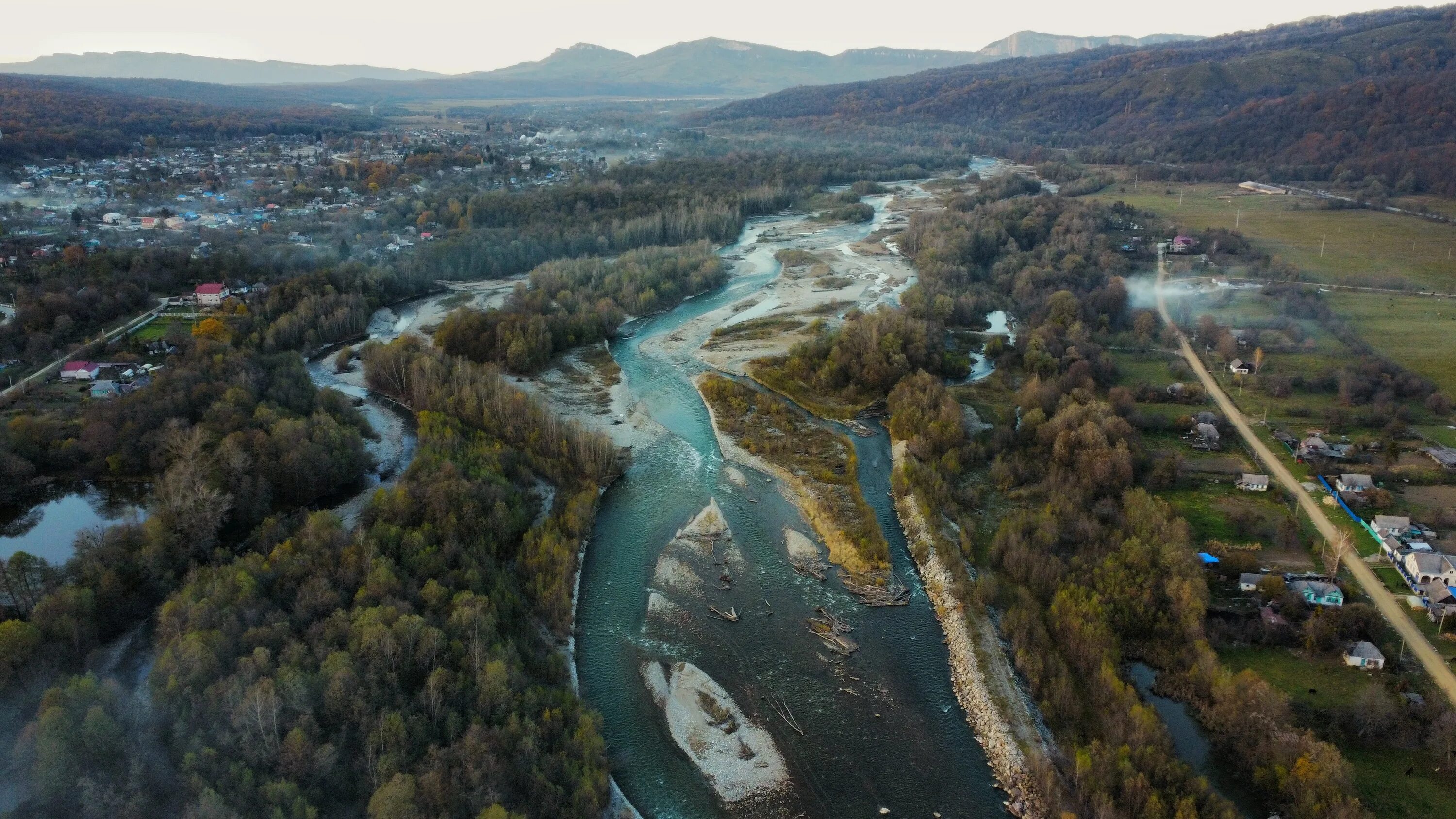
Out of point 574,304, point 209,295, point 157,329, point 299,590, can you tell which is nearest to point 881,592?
point 299,590

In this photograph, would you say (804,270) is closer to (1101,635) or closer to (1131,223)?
(1131,223)

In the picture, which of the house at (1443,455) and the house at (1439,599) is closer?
the house at (1439,599)

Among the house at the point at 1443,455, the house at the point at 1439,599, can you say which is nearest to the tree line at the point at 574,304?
the house at the point at 1439,599

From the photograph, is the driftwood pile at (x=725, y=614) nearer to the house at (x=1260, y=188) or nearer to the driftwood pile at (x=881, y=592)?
the driftwood pile at (x=881, y=592)

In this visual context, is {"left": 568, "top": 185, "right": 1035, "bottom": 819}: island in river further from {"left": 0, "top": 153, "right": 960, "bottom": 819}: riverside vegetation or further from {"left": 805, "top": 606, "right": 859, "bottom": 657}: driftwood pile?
{"left": 0, "top": 153, "right": 960, "bottom": 819}: riverside vegetation

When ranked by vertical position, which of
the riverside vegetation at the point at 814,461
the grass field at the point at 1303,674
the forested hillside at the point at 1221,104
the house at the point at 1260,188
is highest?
the forested hillside at the point at 1221,104

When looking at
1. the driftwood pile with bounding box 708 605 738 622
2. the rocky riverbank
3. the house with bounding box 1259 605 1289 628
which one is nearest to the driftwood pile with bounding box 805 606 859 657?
the driftwood pile with bounding box 708 605 738 622

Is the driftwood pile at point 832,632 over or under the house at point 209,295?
under
